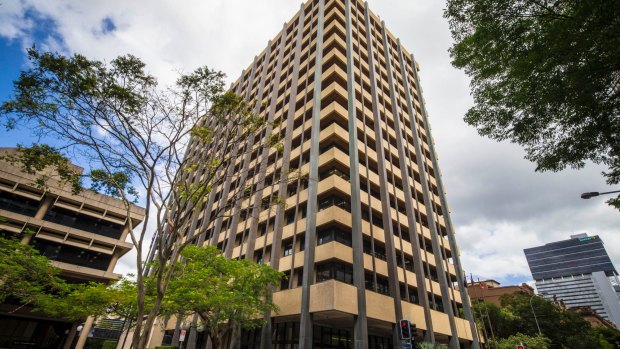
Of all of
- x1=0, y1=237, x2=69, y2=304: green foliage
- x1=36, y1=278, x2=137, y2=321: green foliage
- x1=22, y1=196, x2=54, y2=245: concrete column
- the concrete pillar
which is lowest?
x1=36, y1=278, x2=137, y2=321: green foliage

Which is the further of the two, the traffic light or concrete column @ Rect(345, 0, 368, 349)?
concrete column @ Rect(345, 0, 368, 349)

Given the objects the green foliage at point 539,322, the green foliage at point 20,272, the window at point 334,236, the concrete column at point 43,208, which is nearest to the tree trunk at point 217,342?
the window at point 334,236

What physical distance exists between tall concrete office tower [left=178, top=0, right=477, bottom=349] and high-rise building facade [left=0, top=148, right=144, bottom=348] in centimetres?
1266

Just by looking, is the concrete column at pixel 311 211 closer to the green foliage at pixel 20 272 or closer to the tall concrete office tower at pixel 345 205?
the tall concrete office tower at pixel 345 205

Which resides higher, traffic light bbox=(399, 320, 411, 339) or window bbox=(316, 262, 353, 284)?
window bbox=(316, 262, 353, 284)

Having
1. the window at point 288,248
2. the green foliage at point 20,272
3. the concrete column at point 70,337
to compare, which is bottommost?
the concrete column at point 70,337

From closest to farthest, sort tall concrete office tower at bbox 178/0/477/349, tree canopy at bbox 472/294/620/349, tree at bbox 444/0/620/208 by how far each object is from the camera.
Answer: tree at bbox 444/0/620/208 → tall concrete office tower at bbox 178/0/477/349 → tree canopy at bbox 472/294/620/349

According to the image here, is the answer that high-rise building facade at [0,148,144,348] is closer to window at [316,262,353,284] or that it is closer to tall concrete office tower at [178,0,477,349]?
tall concrete office tower at [178,0,477,349]

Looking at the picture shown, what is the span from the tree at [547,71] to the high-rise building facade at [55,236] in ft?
119

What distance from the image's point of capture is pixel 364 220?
25484mm

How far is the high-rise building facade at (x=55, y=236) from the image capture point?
3095 centimetres

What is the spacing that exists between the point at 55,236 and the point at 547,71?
45.3 metres

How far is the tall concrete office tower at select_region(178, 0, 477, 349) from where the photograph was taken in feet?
71.2

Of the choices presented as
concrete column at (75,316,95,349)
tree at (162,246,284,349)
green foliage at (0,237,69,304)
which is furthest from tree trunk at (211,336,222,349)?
concrete column at (75,316,95,349)
